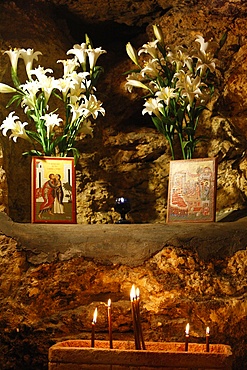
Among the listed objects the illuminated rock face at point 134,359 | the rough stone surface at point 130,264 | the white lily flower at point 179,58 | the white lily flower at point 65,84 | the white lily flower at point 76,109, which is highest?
the white lily flower at point 179,58

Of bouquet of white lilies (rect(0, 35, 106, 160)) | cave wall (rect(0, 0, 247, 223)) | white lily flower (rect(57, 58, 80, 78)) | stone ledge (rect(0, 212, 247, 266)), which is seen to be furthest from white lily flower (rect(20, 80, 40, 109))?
stone ledge (rect(0, 212, 247, 266))

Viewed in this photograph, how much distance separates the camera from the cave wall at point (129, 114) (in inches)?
104

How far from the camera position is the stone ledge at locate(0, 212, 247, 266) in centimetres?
197

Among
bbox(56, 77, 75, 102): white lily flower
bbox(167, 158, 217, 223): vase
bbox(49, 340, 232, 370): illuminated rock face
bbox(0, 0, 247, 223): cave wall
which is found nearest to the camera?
bbox(49, 340, 232, 370): illuminated rock face

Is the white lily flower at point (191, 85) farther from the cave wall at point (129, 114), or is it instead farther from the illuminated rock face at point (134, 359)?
the illuminated rock face at point (134, 359)

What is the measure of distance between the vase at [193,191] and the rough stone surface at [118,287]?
21 centimetres

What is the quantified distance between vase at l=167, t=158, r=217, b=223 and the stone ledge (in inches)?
6.7

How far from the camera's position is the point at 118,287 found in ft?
6.48

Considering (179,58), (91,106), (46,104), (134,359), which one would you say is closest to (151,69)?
(179,58)

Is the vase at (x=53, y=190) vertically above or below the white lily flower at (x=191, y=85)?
below

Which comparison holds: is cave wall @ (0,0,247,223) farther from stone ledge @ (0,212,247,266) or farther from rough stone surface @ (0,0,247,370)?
stone ledge @ (0,212,247,266)

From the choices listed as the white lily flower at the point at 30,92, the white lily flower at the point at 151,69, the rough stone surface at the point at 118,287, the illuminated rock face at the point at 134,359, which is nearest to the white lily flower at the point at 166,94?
the white lily flower at the point at 151,69

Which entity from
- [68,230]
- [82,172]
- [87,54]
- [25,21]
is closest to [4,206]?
[68,230]

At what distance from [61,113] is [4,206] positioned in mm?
639
